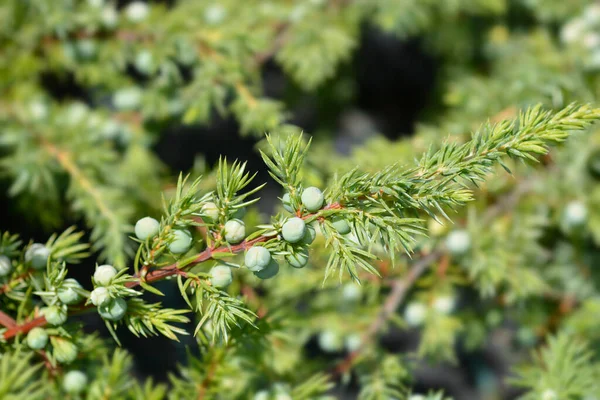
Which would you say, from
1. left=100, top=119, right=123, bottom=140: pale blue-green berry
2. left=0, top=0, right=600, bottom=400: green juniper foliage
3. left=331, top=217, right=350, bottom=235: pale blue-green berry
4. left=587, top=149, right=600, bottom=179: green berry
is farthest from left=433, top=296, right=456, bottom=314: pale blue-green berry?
left=100, top=119, right=123, bottom=140: pale blue-green berry

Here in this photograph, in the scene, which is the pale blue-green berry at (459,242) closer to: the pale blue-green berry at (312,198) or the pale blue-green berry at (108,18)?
the pale blue-green berry at (312,198)

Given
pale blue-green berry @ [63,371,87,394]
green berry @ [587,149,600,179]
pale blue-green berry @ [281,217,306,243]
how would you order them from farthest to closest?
green berry @ [587,149,600,179] → pale blue-green berry @ [63,371,87,394] → pale blue-green berry @ [281,217,306,243]

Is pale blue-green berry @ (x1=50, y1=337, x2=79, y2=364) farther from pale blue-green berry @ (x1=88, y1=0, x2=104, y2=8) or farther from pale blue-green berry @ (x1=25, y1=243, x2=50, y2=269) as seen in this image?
pale blue-green berry @ (x1=88, y1=0, x2=104, y2=8)

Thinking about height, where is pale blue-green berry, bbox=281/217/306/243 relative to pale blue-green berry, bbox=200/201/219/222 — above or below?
below

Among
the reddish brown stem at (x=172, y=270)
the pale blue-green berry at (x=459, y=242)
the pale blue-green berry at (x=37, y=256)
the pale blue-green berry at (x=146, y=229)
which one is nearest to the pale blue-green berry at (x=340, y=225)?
the reddish brown stem at (x=172, y=270)

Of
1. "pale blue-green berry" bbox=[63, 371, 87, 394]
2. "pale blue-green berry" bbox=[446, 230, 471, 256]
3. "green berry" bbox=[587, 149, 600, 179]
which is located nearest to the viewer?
"pale blue-green berry" bbox=[63, 371, 87, 394]
